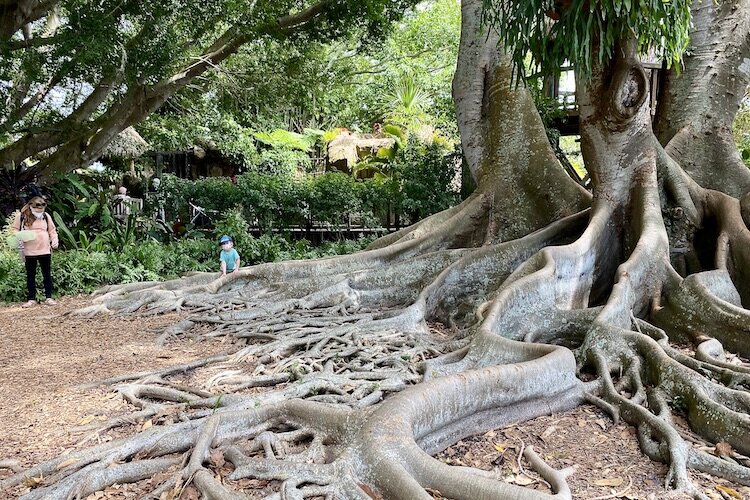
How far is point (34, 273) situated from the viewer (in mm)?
7414

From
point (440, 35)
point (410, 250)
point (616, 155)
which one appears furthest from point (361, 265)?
point (440, 35)

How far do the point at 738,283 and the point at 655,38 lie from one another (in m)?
2.48

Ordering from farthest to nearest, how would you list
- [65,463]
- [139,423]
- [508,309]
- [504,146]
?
[504,146]
[508,309]
[139,423]
[65,463]

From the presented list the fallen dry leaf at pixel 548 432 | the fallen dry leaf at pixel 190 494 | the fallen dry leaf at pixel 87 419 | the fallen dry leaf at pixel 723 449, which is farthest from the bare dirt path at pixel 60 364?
the fallen dry leaf at pixel 723 449

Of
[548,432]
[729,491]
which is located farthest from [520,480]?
[729,491]

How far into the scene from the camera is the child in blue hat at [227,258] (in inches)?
285

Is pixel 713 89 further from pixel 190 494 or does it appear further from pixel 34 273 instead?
pixel 34 273

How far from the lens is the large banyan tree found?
2.85 meters

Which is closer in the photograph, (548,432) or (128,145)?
(548,432)

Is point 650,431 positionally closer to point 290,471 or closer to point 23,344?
point 290,471

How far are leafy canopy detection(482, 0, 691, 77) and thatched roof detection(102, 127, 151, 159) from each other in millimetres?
12579

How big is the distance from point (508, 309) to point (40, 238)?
574 cm

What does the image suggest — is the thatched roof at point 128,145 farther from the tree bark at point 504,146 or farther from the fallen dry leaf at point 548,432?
the fallen dry leaf at point 548,432

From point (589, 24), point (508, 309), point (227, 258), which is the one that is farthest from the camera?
point (227, 258)
